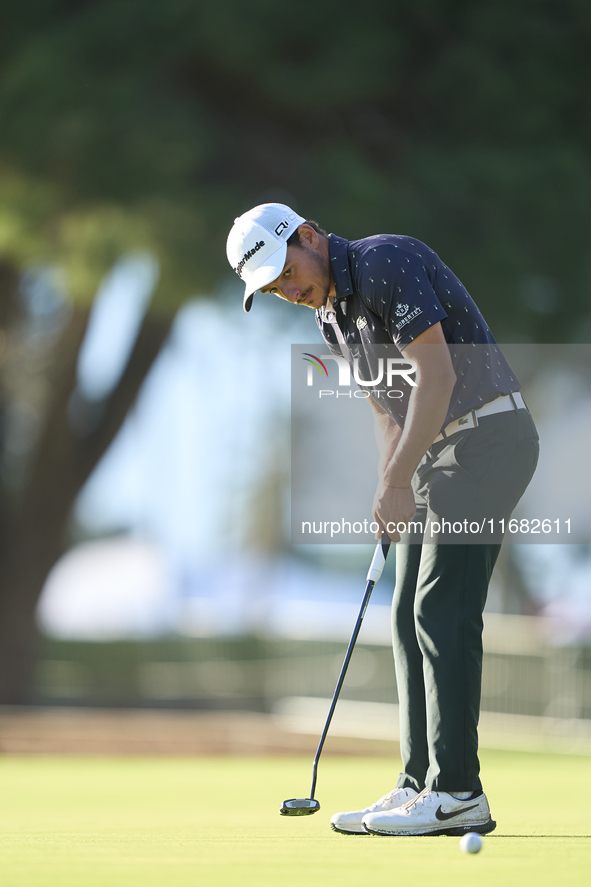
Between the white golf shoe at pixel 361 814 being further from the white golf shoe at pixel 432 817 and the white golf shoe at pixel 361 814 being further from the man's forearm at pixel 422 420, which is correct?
the man's forearm at pixel 422 420

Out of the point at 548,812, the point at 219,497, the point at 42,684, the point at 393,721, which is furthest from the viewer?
the point at 219,497

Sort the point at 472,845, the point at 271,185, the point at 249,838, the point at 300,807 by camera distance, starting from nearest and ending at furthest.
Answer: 1. the point at 472,845
2. the point at 249,838
3. the point at 300,807
4. the point at 271,185

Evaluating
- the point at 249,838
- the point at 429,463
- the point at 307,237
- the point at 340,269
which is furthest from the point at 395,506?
the point at 249,838

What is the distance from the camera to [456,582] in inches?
118

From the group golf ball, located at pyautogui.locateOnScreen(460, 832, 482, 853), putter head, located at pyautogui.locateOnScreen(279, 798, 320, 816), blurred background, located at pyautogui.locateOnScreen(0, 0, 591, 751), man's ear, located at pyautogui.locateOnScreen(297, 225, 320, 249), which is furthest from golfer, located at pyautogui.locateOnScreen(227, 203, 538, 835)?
blurred background, located at pyautogui.locateOnScreen(0, 0, 591, 751)

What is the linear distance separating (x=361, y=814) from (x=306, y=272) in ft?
5.03

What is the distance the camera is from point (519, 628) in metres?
10.6

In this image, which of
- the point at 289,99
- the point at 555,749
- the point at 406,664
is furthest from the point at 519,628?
the point at 406,664

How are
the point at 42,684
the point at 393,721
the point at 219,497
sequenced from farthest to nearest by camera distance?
the point at 219,497
the point at 42,684
the point at 393,721

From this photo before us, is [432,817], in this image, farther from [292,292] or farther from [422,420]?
[292,292]

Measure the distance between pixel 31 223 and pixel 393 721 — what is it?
5665 mm

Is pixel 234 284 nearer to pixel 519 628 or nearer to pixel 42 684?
pixel 519 628

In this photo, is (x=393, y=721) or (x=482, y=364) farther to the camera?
(x=393, y=721)

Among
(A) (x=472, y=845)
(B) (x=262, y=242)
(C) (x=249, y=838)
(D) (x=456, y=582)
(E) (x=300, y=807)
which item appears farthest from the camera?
(E) (x=300, y=807)
